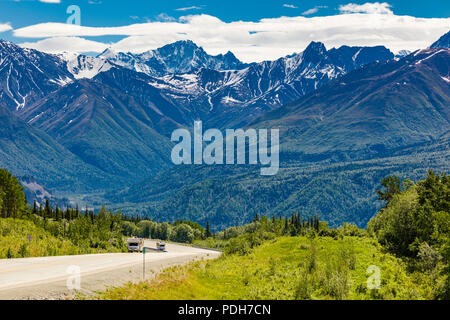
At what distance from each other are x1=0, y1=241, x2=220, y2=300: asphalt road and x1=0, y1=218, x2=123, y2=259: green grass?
930 centimetres

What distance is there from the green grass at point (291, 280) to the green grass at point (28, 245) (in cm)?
2244

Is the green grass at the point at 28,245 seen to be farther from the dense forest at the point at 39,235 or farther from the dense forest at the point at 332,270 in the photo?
the dense forest at the point at 332,270

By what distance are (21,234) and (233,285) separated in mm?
49398

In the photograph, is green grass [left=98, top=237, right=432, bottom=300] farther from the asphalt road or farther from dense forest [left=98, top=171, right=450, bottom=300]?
the asphalt road

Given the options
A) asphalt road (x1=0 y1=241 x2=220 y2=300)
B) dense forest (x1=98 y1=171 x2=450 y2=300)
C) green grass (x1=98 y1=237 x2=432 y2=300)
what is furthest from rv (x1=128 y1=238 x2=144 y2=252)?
asphalt road (x1=0 y1=241 x2=220 y2=300)

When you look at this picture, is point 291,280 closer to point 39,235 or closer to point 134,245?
point 39,235

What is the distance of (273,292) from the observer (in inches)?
1577

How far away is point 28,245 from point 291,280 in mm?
39284

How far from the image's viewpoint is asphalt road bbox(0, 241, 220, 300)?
1373 inches

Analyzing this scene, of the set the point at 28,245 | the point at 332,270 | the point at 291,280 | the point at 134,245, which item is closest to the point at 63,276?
the point at 291,280

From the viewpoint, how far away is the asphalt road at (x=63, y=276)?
3488 cm

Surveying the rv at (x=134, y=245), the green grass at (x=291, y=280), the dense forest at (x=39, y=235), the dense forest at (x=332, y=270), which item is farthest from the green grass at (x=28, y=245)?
the green grass at (x=291, y=280)
